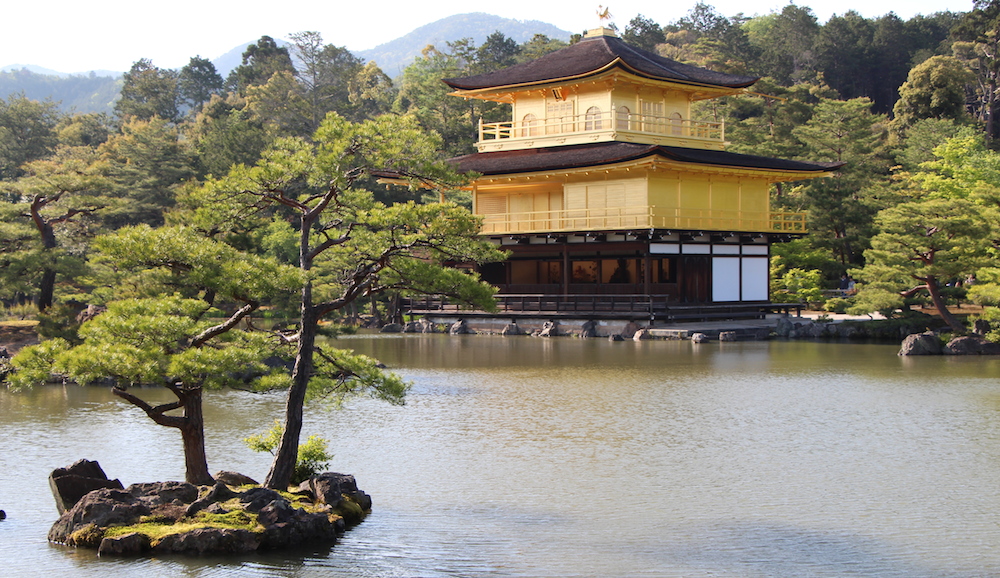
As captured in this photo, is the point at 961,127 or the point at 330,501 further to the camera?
the point at 961,127

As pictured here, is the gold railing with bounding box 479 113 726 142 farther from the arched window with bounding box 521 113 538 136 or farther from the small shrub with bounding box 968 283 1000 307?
the small shrub with bounding box 968 283 1000 307

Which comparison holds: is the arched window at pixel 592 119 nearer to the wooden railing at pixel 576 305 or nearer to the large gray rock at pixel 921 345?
the wooden railing at pixel 576 305

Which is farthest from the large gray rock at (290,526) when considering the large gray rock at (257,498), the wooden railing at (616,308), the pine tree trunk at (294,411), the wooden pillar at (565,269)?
the wooden pillar at (565,269)

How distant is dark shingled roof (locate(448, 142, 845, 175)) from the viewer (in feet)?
100

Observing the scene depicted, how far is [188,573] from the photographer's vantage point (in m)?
8.02

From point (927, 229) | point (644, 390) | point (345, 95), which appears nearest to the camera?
point (644, 390)

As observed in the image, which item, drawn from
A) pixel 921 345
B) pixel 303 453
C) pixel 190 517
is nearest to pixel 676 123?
pixel 921 345

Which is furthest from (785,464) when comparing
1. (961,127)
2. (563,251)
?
(961,127)

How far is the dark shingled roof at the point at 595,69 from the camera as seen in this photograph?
3359 centimetres

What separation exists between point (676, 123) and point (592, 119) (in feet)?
10.5

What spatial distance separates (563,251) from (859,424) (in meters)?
19.4

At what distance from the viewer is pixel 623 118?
34.3 meters

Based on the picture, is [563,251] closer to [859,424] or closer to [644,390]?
[644,390]

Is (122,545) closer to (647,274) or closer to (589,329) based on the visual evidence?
(589,329)
